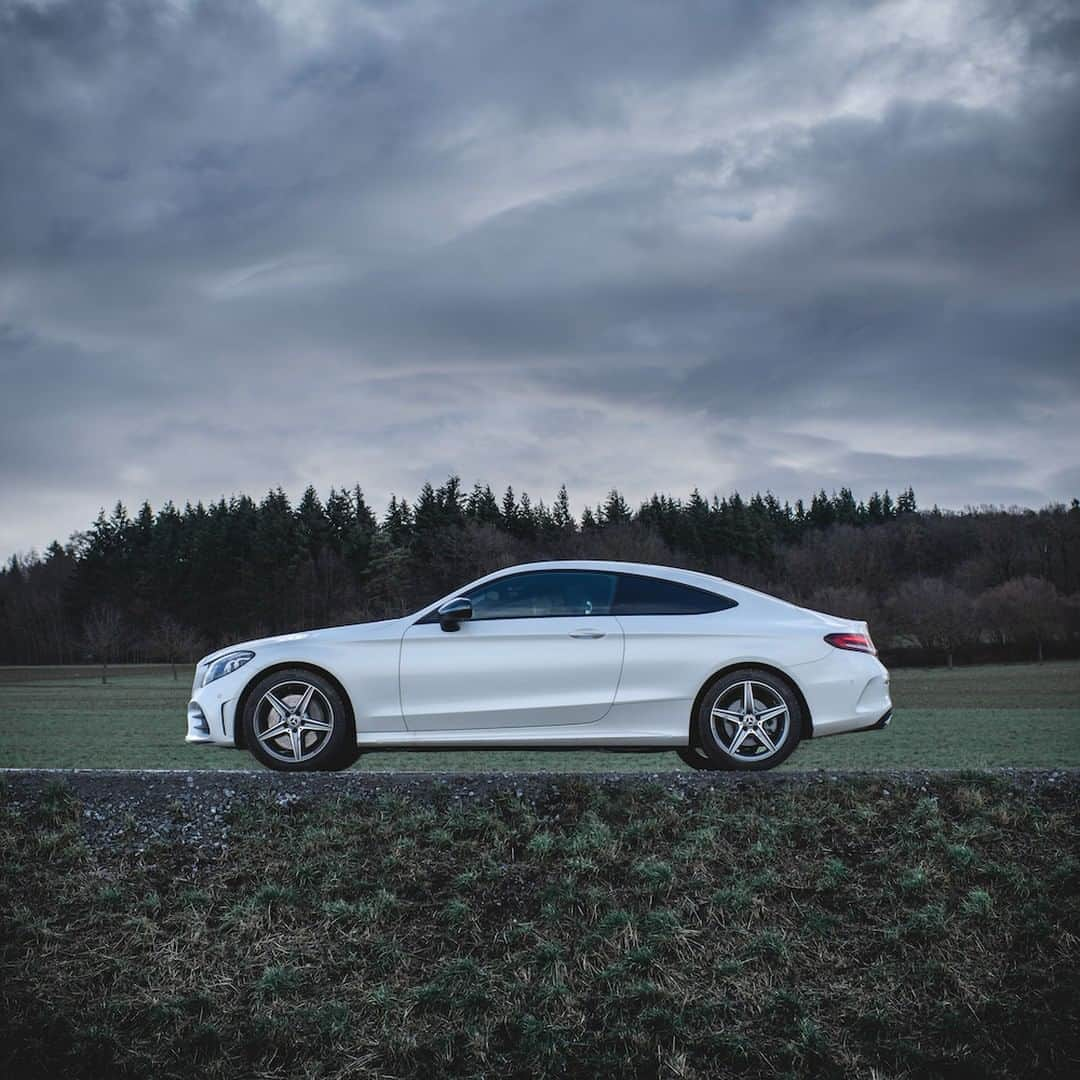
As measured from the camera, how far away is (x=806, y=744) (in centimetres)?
3369

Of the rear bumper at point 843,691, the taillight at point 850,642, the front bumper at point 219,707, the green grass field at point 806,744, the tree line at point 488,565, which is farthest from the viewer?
the tree line at point 488,565

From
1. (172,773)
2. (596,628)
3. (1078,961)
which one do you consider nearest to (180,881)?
(172,773)

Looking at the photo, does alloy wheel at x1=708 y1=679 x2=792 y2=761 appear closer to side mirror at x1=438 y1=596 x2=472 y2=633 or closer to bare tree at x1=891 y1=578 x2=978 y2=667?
side mirror at x1=438 y1=596 x2=472 y2=633

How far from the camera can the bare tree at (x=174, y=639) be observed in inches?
3063

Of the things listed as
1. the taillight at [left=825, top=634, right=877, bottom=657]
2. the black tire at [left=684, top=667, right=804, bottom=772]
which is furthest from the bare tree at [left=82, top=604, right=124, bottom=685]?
the taillight at [left=825, top=634, right=877, bottom=657]

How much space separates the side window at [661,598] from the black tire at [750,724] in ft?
2.12

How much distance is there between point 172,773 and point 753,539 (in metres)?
73.2

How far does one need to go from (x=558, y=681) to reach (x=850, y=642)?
228cm

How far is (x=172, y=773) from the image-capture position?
890cm

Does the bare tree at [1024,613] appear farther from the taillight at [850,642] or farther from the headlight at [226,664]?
the headlight at [226,664]

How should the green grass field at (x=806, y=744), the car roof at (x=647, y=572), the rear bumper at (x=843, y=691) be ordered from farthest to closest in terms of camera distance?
the green grass field at (x=806, y=744) < the car roof at (x=647, y=572) < the rear bumper at (x=843, y=691)

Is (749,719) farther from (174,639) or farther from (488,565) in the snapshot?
(174,639)

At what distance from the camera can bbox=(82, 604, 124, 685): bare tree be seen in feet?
262

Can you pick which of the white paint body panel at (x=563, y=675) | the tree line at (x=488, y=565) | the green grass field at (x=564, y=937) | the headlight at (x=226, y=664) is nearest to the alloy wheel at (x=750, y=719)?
the white paint body panel at (x=563, y=675)
